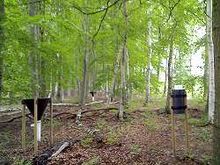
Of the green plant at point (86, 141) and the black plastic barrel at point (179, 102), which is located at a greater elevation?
the black plastic barrel at point (179, 102)

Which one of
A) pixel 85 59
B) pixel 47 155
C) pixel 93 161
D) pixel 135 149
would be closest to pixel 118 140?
pixel 135 149

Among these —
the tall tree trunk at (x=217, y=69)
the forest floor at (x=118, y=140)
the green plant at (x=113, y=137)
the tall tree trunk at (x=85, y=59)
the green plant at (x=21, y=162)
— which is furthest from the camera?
the tall tree trunk at (x=85, y=59)

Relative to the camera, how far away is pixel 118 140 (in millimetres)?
9594

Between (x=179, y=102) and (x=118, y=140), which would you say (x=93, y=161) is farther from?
(x=179, y=102)

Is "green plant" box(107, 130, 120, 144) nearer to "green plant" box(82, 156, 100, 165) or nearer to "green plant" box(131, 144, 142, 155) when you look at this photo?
"green plant" box(131, 144, 142, 155)

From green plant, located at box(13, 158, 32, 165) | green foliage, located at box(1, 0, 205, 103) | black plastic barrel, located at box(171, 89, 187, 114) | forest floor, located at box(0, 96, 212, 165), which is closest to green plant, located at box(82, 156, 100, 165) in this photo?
forest floor, located at box(0, 96, 212, 165)

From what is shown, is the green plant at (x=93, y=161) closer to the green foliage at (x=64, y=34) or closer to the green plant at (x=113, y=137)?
the green plant at (x=113, y=137)

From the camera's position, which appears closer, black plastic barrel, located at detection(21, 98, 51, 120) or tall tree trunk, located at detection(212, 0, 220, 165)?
tall tree trunk, located at detection(212, 0, 220, 165)

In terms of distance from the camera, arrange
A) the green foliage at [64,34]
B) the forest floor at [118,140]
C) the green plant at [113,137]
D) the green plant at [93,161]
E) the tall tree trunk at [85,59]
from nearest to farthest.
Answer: the green plant at [93,161]
the forest floor at [118,140]
the green plant at [113,137]
the green foliage at [64,34]
the tall tree trunk at [85,59]

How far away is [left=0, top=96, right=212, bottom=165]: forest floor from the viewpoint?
24.8ft

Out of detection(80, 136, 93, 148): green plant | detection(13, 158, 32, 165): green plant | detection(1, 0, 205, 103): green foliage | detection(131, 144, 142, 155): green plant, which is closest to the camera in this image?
detection(13, 158, 32, 165): green plant

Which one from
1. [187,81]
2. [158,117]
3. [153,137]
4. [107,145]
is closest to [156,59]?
[187,81]

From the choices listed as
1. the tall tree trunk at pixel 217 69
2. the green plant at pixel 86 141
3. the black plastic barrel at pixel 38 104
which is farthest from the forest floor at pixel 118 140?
the tall tree trunk at pixel 217 69

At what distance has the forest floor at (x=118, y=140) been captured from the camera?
7.55 m
